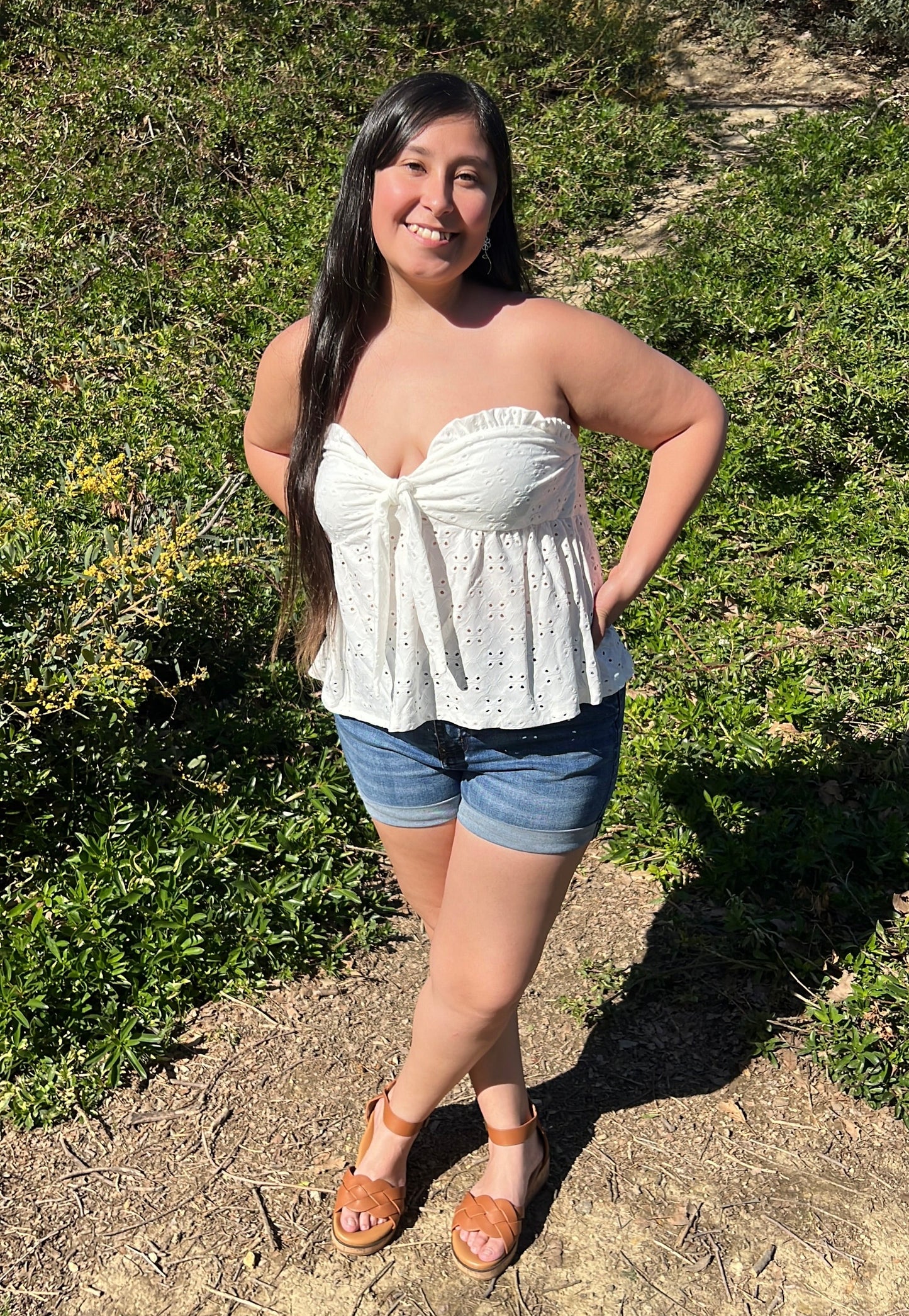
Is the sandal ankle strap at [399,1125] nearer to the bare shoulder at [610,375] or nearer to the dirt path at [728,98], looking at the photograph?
the bare shoulder at [610,375]

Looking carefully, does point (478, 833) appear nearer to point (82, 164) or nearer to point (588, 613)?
point (588, 613)

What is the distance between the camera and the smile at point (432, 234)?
1850 mm

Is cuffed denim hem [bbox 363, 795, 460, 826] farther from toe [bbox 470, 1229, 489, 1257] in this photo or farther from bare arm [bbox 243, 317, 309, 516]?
toe [bbox 470, 1229, 489, 1257]

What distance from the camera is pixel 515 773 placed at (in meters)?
1.99

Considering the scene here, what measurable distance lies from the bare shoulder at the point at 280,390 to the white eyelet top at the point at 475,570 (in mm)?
159

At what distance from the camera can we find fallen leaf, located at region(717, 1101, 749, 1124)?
2.77m

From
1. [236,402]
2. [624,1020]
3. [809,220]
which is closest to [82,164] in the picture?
[236,402]

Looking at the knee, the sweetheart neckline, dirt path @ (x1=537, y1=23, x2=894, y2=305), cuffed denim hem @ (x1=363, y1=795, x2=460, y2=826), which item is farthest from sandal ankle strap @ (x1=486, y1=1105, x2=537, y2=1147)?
dirt path @ (x1=537, y1=23, x2=894, y2=305)

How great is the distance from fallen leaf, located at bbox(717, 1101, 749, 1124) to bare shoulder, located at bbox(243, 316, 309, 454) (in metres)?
1.81

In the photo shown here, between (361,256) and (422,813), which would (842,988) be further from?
(361,256)

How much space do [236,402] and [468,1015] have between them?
4.11 metres

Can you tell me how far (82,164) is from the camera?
735cm

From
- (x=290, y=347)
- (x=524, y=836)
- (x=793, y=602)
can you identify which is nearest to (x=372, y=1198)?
(x=524, y=836)

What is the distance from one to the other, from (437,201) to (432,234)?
5 centimetres
